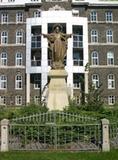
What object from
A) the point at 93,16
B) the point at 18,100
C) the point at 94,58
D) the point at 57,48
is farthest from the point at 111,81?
the point at 57,48

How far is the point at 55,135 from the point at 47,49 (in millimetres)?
38906

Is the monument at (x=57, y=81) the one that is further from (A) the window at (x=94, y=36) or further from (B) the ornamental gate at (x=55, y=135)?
(A) the window at (x=94, y=36)

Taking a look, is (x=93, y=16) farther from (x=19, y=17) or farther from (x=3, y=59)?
(x=3, y=59)

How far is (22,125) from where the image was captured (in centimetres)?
1747

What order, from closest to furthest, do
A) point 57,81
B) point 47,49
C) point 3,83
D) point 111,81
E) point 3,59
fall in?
point 57,81 < point 47,49 < point 3,83 < point 111,81 < point 3,59

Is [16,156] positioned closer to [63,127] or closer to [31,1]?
[63,127]

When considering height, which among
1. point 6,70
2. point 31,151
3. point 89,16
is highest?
point 89,16

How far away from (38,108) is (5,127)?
6.55 metres

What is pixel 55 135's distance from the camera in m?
Answer: 17.6

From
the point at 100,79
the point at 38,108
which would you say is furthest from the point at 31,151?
the point at 100,79

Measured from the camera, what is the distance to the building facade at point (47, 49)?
56.6m

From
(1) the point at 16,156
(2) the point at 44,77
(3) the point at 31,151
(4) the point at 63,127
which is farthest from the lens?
(2) the point at 44,77

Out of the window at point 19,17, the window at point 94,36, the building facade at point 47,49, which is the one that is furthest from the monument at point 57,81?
the window at point 19,17

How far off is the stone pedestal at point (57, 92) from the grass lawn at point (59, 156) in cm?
825
